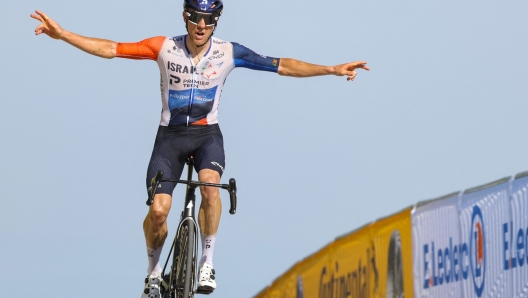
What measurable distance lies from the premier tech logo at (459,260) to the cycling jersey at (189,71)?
3.79m

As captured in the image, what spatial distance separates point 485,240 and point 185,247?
11.7 feet

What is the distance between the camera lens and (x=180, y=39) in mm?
11062

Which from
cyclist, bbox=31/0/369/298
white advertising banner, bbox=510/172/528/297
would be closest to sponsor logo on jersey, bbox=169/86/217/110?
cyclist, bbox=31/0/369/298

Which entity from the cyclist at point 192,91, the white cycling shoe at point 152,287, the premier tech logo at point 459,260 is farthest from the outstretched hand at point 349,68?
the premier tech logo at point 459,260

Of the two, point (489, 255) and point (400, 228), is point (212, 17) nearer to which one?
point (400, 228)

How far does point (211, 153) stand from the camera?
34.2ft

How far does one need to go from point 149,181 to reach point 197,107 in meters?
0.96

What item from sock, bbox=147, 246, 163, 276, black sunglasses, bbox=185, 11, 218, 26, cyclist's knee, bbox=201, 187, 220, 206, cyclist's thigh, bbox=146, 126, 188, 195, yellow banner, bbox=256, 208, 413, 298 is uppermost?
black sunglasses, bbox=185, 11, 218, 26

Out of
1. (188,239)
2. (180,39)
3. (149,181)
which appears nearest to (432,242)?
(188,239)

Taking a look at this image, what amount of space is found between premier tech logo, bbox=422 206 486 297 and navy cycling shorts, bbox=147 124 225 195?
125 inches

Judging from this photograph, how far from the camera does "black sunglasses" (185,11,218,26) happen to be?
10.5 metres

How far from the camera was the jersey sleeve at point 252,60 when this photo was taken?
11.0 metres

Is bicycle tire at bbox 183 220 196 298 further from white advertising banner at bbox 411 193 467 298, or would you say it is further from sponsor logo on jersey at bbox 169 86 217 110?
white advertising banner at bbox 411 193 467 298

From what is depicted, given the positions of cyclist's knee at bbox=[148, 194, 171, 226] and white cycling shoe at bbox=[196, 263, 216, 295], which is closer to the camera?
white cycling shoe at bbox=[196, 263, 216, 295]
